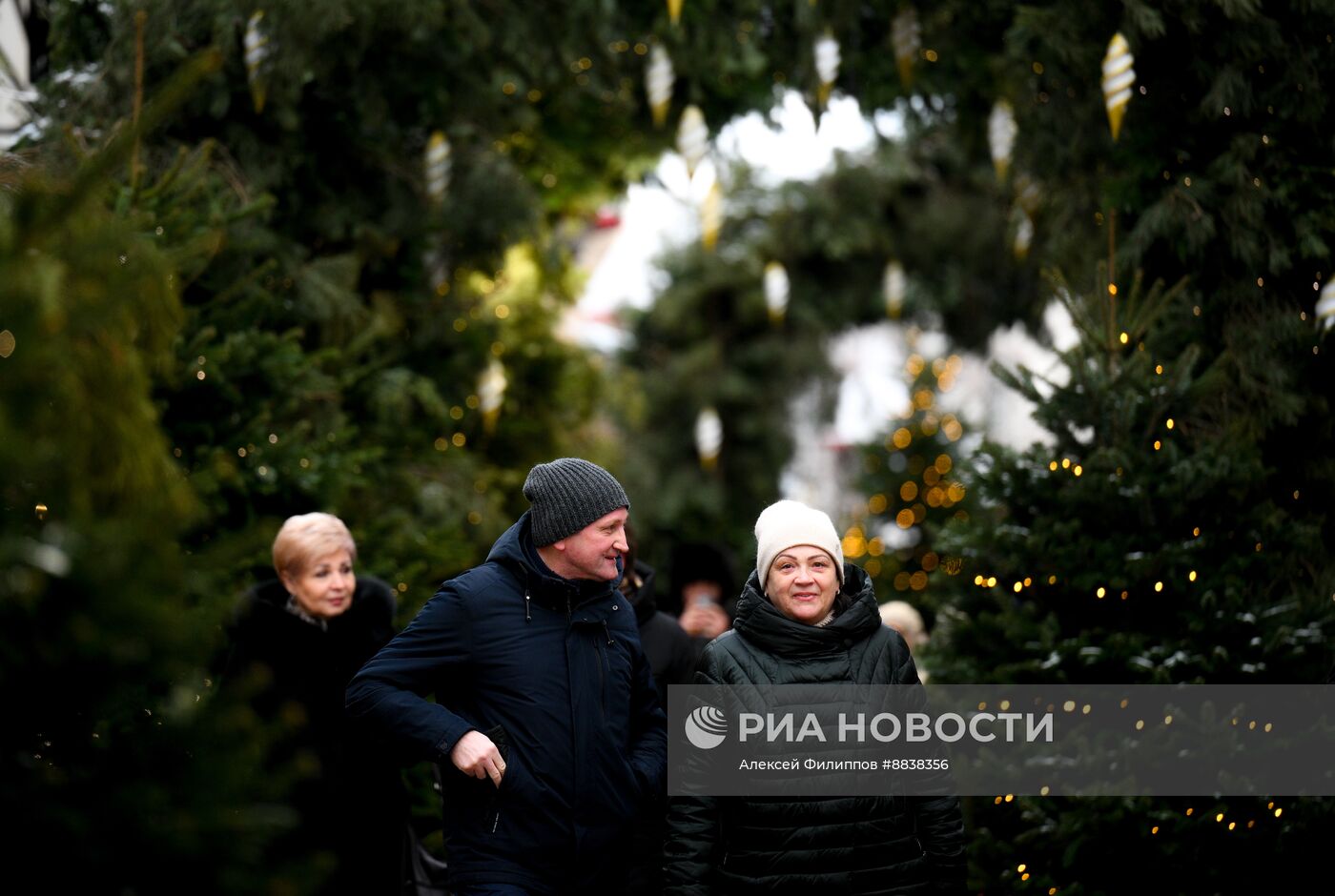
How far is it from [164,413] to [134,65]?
2.80 meters

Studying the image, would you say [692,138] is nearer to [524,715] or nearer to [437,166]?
[437,166]

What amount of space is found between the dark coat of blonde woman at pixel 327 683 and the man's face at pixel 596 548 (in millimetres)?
1470

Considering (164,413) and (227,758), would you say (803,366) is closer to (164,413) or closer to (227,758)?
(164,413)

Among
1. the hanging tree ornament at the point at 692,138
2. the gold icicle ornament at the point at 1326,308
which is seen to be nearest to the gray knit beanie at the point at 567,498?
the gold icicle ornament at the point at 1326,308

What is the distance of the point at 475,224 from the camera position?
36.9 feet

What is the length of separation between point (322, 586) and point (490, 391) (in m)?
6.38

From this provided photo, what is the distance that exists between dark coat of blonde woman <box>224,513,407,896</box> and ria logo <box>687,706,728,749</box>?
165cm

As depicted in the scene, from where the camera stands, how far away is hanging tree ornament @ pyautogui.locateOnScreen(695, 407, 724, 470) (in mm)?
18156

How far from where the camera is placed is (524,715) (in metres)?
4.16

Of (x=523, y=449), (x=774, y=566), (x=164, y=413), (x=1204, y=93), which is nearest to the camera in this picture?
(x=774, y=566)

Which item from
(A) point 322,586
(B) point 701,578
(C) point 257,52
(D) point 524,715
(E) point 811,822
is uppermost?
(C) point 257,52

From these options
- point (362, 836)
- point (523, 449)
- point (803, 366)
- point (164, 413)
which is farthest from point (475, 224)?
point (803, 366)

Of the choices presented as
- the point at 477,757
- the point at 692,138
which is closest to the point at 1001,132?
the point at 692,138

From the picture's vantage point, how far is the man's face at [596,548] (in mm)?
4289
